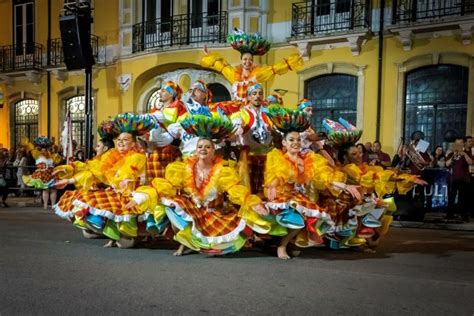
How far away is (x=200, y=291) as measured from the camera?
4727 millimetres

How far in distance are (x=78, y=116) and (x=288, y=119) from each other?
620 inches

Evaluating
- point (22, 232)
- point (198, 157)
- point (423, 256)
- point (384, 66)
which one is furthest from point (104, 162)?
point (384, 66)

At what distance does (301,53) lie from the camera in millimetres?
15055

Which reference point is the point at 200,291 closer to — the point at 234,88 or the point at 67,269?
the point at 67,269

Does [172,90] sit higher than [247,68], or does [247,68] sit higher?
[247,68]

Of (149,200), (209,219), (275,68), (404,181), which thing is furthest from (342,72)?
(149,200)

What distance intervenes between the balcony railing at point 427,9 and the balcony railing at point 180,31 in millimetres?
5206

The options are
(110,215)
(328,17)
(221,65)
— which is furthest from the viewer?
(328,17)

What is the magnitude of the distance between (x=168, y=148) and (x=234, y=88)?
136 cm

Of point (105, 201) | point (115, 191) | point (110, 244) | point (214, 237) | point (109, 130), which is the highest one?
point (109, 130)

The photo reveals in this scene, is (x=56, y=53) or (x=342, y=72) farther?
Answer: (x=56, y=53)

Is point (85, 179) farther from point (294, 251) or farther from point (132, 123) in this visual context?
point (294, 251)

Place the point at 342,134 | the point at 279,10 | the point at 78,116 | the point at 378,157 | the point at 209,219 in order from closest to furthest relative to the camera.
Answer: the point at 209,219
the point at 342,134
the point at 378,157
the point at 279,10
the point at 78,116

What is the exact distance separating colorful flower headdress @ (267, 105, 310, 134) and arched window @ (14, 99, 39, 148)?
56.4ft
